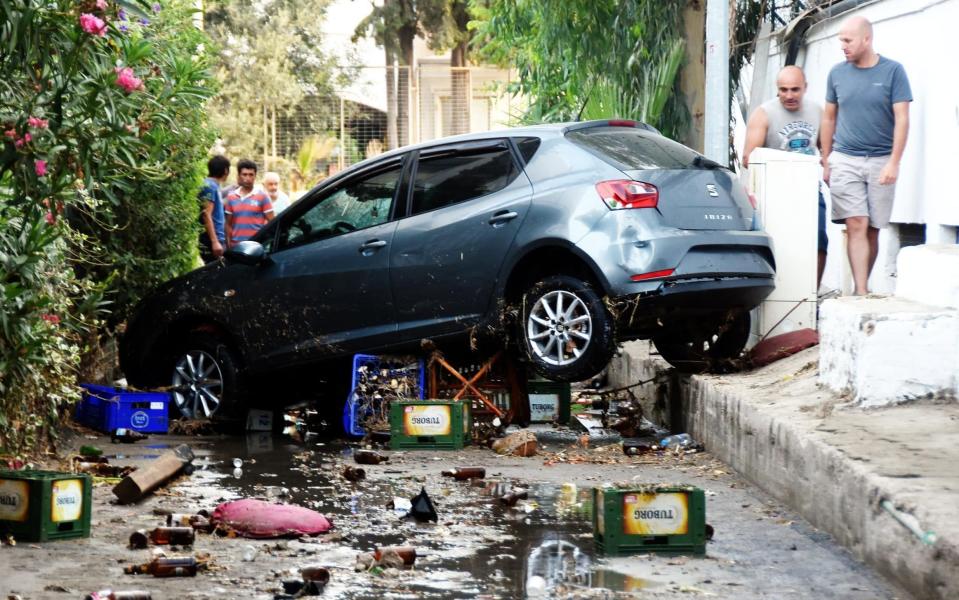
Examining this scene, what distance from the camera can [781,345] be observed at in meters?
10.4

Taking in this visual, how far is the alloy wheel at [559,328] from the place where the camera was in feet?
31.0

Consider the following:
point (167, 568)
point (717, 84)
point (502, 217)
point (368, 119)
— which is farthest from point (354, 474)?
point (368, 119)

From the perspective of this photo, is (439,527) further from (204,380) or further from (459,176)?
(204,380)

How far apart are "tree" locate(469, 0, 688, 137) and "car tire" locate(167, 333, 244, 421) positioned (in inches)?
237

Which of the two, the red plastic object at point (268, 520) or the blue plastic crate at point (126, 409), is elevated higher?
the blue plastic crate at point (126, 409)

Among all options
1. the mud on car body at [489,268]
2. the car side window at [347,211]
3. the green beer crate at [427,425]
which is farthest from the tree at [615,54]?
the green beer crate at [427,425]

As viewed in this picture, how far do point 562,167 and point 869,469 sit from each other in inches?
157

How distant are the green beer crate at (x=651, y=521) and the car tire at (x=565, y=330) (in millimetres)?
3057

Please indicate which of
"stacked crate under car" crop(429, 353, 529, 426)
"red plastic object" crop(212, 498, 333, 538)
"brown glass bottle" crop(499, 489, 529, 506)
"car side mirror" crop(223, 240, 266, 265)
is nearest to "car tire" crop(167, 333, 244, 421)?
"car side mirror" crop(223, 240, 266, 265)

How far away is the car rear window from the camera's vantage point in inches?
382

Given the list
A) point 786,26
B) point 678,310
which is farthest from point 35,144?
point 786,26

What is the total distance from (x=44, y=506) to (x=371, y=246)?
4.34m

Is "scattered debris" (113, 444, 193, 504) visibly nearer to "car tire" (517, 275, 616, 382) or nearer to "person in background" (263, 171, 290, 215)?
"car tire" (517, 275, 616, 382)

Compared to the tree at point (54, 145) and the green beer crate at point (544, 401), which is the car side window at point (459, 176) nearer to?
the green beer crate at point (544, 401)
